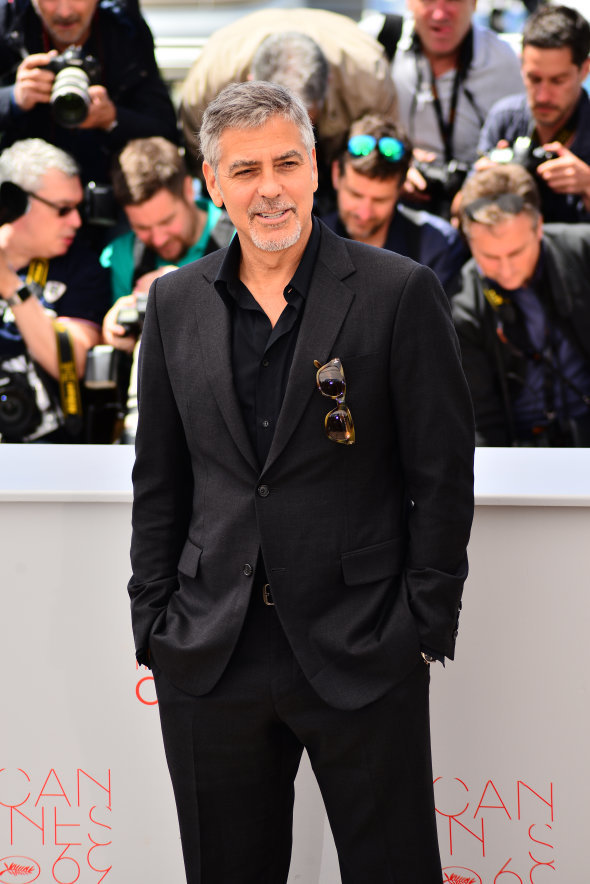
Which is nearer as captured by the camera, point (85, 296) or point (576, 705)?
point (576, 705)

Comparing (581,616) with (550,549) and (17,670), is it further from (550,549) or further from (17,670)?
(17,670)

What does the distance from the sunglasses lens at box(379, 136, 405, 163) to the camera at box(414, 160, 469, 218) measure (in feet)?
0.22

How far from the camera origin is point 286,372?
1319 mm

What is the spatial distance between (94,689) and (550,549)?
0.91 meters

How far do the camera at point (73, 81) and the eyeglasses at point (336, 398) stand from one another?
7.96ft

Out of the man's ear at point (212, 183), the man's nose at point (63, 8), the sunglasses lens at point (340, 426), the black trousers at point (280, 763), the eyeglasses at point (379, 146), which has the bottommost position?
the black trousers at point (280, 763)

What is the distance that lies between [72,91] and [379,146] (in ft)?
3.60

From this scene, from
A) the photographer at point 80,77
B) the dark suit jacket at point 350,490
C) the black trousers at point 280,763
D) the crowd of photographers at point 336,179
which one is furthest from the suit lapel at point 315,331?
the photographer at point 80,77

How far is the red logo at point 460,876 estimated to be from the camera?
70.9 inches

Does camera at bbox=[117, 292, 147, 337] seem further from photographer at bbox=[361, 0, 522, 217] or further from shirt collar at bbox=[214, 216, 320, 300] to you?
shirt collar at bbox=[214, 216, 320, 300]

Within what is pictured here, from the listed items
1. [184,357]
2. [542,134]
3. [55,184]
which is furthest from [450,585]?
[55,184]

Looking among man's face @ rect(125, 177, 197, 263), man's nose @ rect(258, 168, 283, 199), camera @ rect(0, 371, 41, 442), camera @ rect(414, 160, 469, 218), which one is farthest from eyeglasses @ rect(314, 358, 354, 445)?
camera @ rect(0, 371, 41, 442)

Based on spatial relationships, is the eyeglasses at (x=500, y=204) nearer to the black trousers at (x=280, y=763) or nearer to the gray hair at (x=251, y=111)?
the gray hair at (x=251, y=111)

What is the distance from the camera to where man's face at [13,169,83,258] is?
3.37 metres
